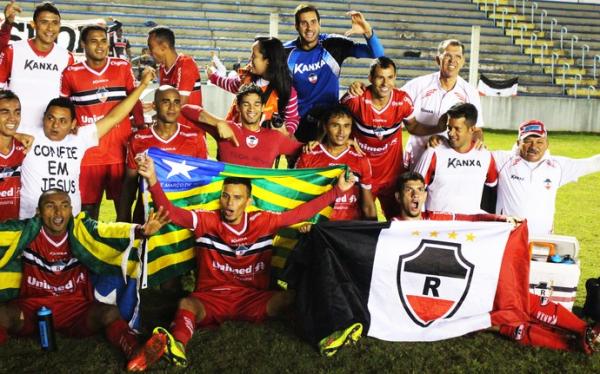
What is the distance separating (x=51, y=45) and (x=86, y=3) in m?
17.8

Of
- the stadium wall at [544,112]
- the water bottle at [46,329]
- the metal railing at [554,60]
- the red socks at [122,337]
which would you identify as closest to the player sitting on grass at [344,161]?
the red socks at [122,337]

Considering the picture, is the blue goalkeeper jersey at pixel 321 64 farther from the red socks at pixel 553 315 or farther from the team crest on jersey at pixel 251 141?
the red socks at pixel 553 315

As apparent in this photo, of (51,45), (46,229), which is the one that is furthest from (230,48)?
Result: (46,229)

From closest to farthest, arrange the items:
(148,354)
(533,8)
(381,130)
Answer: (148,354) → (381,130) → (533,8)

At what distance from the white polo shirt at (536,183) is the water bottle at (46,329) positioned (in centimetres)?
357

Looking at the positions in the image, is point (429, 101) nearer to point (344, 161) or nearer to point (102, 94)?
point (344, 161)

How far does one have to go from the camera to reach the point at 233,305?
4402 mm

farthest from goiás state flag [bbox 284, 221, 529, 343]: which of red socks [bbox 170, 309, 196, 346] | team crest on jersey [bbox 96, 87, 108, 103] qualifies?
team crest on jersey [bbox 96, 87, 108, 103]

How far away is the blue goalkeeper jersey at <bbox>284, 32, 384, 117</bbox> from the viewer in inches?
227

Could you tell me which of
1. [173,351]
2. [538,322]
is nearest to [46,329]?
[173,351]

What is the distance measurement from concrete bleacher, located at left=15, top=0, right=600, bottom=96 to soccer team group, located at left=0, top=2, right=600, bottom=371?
50.5ft

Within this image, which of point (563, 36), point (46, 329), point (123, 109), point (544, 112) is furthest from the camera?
point (563, 36)

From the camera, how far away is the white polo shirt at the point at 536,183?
5.20 metres

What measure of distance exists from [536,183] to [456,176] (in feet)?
2.15
